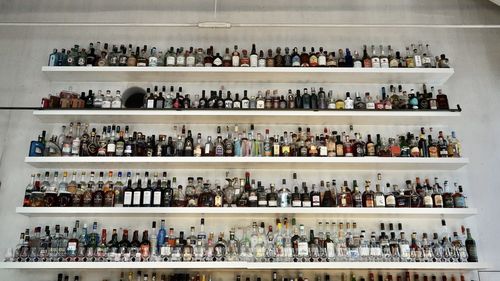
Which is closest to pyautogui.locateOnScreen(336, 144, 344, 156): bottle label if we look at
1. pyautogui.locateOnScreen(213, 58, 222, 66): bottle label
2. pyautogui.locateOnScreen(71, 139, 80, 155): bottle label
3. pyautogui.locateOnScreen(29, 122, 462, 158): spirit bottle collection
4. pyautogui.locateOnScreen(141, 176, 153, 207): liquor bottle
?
pyautogui.locateOnScreen(29, 122, 462, 158): spirit bottle collection

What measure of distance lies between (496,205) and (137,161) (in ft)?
10.7

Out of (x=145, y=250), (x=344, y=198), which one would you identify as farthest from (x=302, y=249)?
(x=145, y=250)

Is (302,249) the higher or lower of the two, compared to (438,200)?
lower

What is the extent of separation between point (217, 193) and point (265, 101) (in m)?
0.97

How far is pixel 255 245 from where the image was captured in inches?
154

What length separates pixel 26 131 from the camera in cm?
442

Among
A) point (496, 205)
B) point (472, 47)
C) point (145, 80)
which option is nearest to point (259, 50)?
point (145, 80)

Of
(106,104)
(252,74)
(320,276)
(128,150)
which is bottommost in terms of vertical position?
(320,276)

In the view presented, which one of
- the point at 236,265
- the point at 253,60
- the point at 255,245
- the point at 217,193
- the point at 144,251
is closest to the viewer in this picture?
the point at 236,265

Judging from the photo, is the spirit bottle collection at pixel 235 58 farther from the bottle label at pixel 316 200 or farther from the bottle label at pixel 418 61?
the bottle label at pixel 316 200

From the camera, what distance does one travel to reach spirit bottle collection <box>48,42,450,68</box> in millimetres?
4367

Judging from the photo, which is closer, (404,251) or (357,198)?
(404,251)

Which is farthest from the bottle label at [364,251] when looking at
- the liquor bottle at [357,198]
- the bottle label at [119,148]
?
the bottle label at [119,148]

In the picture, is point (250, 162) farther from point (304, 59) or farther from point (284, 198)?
point (304, 59)
